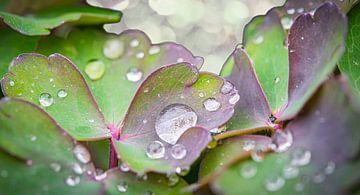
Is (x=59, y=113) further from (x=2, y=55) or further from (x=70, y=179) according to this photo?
(x=2, y=55)

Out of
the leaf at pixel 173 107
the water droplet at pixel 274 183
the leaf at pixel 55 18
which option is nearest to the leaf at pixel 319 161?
the water droplet at pixel 274 183

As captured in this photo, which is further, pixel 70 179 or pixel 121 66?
pixel 121 66

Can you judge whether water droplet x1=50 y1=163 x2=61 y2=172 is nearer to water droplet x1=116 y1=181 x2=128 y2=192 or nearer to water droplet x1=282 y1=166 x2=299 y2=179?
water droplet x1=116 y1=181 x2=128 y2=192

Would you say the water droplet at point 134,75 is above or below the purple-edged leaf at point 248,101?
below

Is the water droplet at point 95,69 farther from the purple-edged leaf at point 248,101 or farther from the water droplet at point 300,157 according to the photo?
the water droplet at point 300,157

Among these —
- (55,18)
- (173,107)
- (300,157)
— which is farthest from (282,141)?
(55,18)

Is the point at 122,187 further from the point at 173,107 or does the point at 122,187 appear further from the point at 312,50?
the point at 312,50

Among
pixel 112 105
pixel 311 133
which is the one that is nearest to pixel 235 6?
pixel 112 105

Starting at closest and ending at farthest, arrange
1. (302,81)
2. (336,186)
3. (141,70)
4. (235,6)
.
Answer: (336,186)
(302,81)
(141,70)
(235,6)
